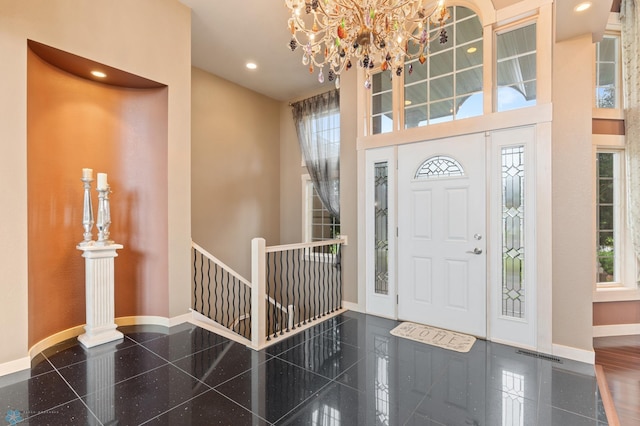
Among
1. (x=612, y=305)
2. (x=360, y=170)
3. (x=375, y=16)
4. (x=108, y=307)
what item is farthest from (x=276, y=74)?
(x=612, y=305)

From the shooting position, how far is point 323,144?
5.46 m

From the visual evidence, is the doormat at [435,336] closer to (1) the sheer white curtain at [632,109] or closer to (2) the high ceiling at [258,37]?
(1) the sheer white curtain at [632,109]

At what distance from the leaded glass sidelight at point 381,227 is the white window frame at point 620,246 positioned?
91.5 inches

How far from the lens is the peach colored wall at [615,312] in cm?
347

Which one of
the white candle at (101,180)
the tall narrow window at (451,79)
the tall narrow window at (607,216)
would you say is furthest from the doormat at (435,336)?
the white candle at (101,180)

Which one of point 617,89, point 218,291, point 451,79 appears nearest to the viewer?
point 451,79

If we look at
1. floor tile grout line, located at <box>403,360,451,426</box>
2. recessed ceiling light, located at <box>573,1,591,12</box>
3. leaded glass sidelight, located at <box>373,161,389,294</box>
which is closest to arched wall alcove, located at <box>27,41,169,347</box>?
leaded glass sidelight, located at <box>373,161,389,294</box>

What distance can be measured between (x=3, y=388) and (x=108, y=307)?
0.95m

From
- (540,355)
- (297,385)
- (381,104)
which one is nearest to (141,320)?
(297,385)

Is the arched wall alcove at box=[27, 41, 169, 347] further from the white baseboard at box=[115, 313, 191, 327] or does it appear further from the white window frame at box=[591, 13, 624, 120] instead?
the white window frame at box=[591, 13, 624, 120]

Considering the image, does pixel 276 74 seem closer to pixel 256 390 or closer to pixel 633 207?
pixel 256 390

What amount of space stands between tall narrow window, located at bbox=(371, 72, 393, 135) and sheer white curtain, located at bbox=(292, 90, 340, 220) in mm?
1329

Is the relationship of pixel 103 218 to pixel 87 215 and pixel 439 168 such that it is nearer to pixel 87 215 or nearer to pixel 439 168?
pixel 87 215

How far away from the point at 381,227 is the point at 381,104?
1.62m
